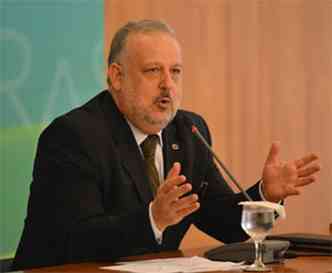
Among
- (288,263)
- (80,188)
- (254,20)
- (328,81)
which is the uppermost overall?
(254,20)

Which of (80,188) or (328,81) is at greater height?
(328,81)

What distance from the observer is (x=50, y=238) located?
8.82ft

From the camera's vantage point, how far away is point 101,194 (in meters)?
2.77

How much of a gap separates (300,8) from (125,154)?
266 centimetres

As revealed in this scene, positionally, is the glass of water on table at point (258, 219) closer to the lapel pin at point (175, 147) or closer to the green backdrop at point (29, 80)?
the lapel pin at point (175, 147)

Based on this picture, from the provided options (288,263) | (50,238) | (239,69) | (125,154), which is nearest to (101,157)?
(125,154)

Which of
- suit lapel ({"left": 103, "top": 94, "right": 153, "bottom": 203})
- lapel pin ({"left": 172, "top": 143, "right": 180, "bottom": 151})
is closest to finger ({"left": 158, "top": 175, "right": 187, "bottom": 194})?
suit lapel ({"left": 103, "top": 94, "right": 153, "bottom": 203})

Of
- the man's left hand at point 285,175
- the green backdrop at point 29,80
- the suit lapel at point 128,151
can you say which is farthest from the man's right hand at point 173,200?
the green backdrop at point 29,80

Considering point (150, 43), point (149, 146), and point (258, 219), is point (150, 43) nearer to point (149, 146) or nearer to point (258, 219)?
point (149, 146)

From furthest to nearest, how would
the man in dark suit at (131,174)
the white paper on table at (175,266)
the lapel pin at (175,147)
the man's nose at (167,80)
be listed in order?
the lapel pin at (175,147) → the man's nose at (167,80) → the man in dark suit at (131,174) → the white paper on table at (175,266)

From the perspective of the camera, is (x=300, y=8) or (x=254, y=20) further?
(x=300, y=8)

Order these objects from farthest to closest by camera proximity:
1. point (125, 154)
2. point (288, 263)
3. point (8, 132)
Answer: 1. point (8, 132)
2. point (125, 154)
3. point (288, 263)

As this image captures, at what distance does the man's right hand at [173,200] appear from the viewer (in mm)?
2361

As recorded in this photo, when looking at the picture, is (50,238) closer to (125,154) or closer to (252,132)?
(125,154)
